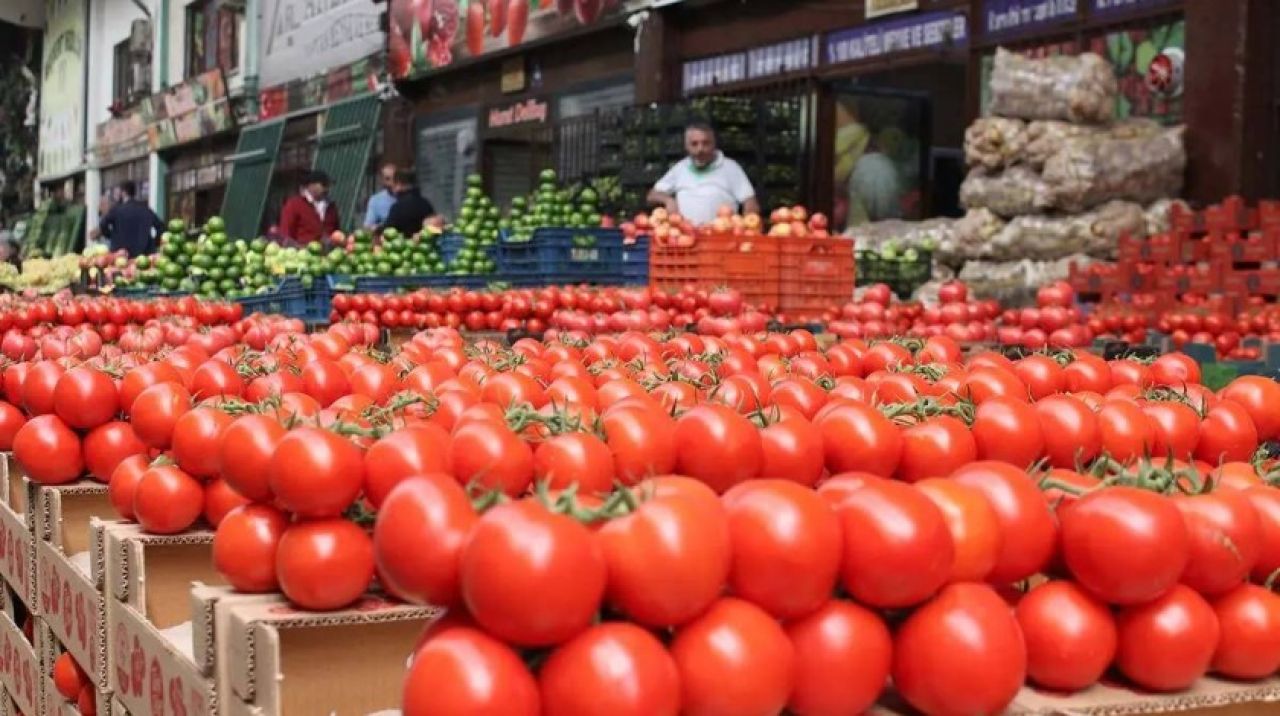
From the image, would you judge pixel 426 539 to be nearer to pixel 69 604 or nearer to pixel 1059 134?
pixel 69 604

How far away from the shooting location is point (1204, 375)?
670cm

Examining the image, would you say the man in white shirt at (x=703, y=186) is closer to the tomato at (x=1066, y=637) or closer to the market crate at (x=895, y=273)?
the market crate at (x=895, y=273)

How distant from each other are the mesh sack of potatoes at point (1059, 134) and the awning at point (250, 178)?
18344mm

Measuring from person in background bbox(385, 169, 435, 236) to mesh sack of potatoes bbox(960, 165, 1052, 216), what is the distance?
544 centimetres

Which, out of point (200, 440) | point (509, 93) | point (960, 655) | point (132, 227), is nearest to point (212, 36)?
point (509, 93)

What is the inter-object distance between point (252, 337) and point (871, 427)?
3451 mm

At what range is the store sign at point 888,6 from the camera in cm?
1255

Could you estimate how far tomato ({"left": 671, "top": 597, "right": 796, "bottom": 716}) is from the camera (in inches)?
66.9

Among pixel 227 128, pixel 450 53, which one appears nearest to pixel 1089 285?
pixel 450 53

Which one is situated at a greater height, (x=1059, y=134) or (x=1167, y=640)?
(x=1059, y=134)

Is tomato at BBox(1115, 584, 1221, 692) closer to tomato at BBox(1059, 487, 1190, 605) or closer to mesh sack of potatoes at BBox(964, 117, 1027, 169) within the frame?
tomato at BBox(1059, 487, 1190, 605)

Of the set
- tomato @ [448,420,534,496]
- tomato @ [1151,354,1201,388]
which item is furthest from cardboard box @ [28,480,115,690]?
tomato @ [1151,354,1201,388]

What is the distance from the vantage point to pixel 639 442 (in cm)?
239

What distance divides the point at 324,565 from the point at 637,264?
819 cm
